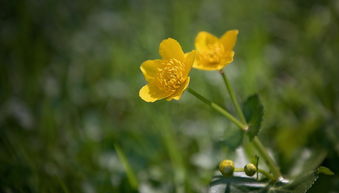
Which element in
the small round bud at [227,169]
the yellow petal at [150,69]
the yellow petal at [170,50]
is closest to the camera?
the small round bud at [227,169]

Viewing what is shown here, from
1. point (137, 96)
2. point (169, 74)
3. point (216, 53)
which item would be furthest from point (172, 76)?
point (137, 96)

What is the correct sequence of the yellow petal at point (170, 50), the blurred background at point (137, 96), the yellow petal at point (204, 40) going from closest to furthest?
the yellow petal at point (170, 50) < the yellow petal at point (204, 40) < the blurred background at point (137, 96)

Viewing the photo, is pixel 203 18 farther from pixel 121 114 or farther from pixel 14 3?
pixel 14 3

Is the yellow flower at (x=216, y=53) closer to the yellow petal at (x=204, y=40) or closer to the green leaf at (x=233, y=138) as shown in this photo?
the yellow petal at (x=204, y=40)

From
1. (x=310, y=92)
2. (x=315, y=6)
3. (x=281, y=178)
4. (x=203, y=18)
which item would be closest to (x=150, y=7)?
(x=203, y=18)

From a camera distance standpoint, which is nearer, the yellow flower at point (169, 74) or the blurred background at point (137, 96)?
the yellow flower at point (169, 74)

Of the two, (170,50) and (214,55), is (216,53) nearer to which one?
(214,55)

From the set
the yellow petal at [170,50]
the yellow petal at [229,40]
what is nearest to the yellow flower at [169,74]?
the yellow petal at [170,50]
